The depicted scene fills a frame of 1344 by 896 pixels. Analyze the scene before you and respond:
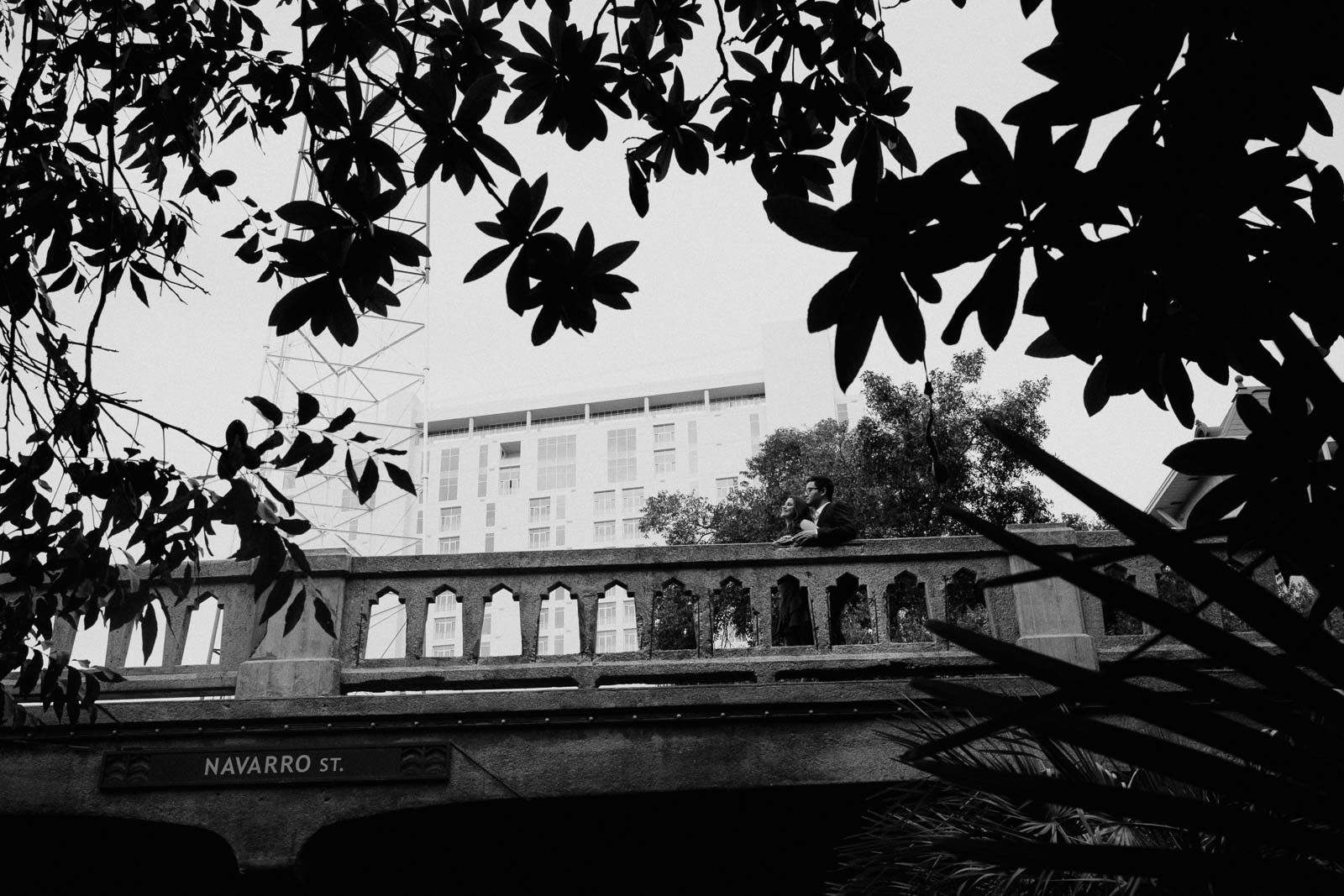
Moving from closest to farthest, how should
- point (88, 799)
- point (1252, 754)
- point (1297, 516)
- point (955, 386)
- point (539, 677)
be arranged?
point (1252, 754) → point (1297, 516) → point (88, 799) → point (539, 677) → point (955, 386)

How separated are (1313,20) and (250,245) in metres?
3.34

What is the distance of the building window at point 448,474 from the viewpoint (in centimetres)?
6481

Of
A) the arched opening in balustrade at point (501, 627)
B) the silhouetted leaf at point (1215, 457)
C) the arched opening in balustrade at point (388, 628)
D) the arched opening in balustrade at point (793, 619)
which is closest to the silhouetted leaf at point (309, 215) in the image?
the silhouetted leaf at point (1215, 457)

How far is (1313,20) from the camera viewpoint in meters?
1.48

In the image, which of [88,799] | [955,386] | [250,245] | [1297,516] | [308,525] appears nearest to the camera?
[1297,516]

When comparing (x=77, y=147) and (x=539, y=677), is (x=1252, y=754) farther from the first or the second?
(x=539, y=677)

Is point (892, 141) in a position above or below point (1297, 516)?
Result: above

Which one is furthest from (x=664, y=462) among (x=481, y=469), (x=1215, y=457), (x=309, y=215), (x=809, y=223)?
(x=1215, y=457)

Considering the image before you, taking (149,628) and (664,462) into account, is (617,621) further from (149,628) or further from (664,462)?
(149,628)

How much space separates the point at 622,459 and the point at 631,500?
8.11 feet

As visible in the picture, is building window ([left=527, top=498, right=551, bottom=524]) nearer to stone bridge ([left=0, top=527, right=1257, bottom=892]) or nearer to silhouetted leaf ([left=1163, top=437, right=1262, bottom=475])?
stone bridge ([left=0, top=527, right=1257, bottom=892])

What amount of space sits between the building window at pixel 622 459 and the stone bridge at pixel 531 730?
55584 millimetres

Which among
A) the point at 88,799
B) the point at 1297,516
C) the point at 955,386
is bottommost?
the point at 88,799

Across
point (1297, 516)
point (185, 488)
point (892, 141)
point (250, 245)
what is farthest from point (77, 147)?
point (1297, 516)
